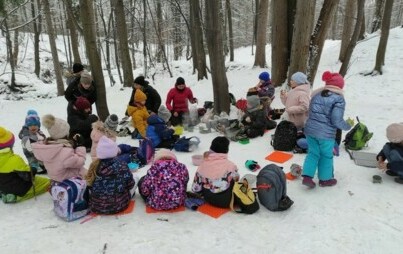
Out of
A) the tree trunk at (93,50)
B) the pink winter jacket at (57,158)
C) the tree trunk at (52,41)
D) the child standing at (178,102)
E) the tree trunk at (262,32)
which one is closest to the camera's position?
the pink winter jacket at (57,158)

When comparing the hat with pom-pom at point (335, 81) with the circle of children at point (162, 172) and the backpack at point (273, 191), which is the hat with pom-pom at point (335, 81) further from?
the backpack at point (273, 191)

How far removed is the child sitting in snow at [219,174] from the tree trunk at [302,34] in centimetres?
471

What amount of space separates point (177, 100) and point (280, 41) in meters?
3.53

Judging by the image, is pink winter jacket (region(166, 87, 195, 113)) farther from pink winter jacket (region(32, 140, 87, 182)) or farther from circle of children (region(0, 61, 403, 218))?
pink winter jacket (region(32, 140, 87, 182))

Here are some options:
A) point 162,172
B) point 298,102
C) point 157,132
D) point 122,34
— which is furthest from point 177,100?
Result: point 122,34

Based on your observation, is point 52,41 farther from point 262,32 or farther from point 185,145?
point 185,145

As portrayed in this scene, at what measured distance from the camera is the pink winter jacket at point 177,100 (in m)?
7.80

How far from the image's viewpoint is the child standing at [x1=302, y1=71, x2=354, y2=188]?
4.30 metres

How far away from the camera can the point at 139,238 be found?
3.60 meters

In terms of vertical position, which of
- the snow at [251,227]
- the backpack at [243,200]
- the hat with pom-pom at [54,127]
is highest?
the hat with pom-pom at [54,127]

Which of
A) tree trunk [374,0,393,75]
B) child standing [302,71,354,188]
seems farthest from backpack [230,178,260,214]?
tree trunk [374,0,393,75]

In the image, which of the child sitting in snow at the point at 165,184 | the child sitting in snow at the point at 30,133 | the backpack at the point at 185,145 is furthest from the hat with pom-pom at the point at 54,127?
the backpack at the point at 185,145

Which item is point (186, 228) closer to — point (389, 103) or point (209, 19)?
point (209, 19)

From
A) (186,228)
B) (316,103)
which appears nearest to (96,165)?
(186,228)
